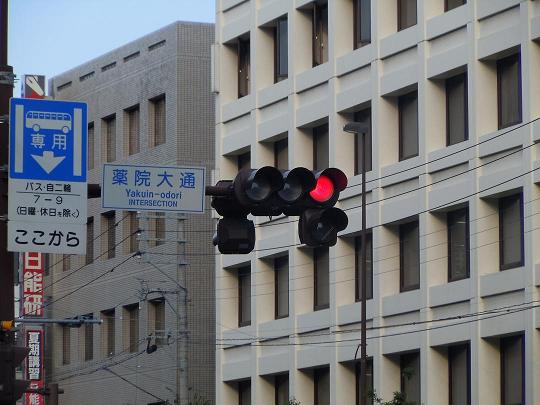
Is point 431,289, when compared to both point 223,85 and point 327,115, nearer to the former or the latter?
point 327,115

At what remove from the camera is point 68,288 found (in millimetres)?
66312

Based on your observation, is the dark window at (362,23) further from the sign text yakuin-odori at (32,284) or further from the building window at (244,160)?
the sign text yakuin-odori at (32,284)

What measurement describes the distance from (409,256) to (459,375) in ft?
12.9

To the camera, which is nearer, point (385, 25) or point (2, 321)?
point (2, 321)

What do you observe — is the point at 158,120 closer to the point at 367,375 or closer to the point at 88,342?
the point at 88,342

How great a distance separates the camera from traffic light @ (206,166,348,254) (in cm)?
1845

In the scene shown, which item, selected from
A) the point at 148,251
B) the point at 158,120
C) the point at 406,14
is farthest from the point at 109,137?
the point at 406,14

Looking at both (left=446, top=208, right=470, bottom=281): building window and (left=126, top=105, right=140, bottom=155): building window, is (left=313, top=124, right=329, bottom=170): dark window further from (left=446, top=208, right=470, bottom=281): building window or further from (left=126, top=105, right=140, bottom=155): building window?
(left=126, top=105, right=140, bottom=155): building window

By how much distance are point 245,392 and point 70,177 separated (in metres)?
36.9

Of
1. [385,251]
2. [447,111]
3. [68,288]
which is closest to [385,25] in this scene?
[447,111]

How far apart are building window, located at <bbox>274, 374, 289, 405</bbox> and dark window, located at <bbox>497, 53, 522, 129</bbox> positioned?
13.2 meters

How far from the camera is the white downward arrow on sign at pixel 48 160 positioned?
18.0m

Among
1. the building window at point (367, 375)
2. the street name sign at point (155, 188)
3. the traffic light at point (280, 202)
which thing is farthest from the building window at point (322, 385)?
the traffic light at point (280, 202)

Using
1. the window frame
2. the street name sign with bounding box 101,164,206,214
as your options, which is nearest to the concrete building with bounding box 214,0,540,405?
the window frame
